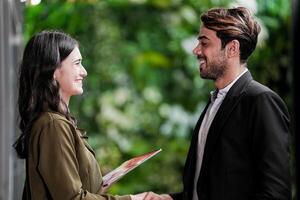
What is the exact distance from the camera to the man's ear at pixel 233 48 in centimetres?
212

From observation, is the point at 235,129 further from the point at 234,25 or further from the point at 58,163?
the point at 58,163

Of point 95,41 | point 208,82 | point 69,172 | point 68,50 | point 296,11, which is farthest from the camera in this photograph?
point 95,41

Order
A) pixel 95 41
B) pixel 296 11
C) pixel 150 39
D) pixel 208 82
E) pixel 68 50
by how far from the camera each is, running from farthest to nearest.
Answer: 1. pixel 150 39
2. pixel 95 41
3. pixel 208 82
4. pixel 68 50
5. pixel 296 11

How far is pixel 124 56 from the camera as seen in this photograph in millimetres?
7512

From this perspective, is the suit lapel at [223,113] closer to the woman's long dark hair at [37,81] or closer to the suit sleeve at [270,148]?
the suit sleeve at [270,148]

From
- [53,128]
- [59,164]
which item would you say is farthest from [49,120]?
[59,164]

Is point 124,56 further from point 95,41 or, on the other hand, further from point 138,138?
point 138,138

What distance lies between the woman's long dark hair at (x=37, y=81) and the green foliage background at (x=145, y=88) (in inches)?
188

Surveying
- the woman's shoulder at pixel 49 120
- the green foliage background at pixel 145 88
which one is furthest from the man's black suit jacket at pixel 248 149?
the green foliage background at pixel 145 88

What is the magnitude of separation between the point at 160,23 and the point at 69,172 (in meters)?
5.85

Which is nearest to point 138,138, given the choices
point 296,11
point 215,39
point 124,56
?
point 124,56

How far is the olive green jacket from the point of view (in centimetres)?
197

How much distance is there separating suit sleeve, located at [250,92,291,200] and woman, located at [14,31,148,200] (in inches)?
15.1

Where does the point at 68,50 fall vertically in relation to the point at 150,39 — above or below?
above
